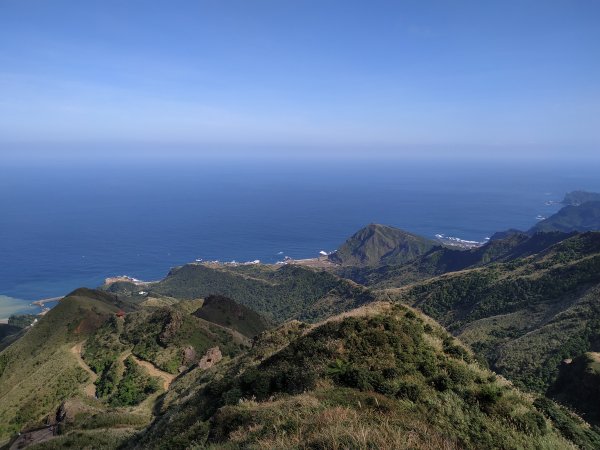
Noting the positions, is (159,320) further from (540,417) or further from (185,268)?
(185,268)

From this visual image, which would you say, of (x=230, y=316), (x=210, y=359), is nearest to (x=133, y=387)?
(x=210, y=359)

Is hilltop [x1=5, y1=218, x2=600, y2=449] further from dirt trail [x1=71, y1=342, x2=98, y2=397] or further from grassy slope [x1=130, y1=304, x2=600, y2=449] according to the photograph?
dirt trail [x1=71, y1=342, x2=98, y2=397]

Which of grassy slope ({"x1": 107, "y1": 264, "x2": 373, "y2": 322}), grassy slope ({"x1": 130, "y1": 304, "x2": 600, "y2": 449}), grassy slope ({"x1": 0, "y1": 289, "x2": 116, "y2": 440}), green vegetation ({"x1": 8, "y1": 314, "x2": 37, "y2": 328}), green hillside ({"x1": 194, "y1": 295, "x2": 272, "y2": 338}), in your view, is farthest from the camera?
grassy slope ({"x1": 107, "y1": 264, "x2": 373, "y2": 322})

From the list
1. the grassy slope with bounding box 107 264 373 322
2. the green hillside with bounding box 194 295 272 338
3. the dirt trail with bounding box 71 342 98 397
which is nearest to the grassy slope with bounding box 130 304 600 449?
the dirt trail with bounding box 71 342 98 397

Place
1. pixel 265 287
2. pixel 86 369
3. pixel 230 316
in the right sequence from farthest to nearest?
pixel 265 287 → pixel 230 316 → pixel 86 369

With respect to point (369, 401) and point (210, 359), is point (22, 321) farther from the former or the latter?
point (369, 401)

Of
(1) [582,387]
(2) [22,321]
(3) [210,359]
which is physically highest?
(1) [582,387]

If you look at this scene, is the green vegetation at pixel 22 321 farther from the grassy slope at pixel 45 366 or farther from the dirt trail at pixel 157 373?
the dirt trail at pixel 157 373
